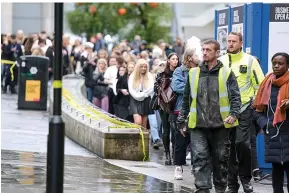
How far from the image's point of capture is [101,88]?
69.7 feet

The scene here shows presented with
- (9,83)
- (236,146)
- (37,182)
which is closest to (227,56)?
(236,146)

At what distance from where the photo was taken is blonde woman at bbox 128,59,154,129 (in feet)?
54.3

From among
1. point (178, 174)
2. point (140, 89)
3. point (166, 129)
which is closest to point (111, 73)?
point (140, 89)

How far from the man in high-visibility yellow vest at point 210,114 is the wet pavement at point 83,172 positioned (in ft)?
3.34

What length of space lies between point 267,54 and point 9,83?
54.1ft

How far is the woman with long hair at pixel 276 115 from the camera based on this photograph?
34.3 feet

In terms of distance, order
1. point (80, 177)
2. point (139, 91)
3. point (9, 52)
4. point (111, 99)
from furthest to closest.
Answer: point (9, 52)
point (111, 99)
point (139, 91)
point (80, 177)

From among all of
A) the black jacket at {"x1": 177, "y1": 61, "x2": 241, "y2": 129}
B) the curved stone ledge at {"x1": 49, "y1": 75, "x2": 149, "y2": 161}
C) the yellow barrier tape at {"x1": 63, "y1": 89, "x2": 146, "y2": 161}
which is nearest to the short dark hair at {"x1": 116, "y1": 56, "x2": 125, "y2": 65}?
the yellow barrier tape at {"x1": 63, "y1": 89, "x2": 146, "y2": 161}

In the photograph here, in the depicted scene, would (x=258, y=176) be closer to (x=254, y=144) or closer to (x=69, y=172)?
(x=254, y=144)

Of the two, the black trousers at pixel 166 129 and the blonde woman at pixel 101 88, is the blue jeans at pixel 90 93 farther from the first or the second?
the black trousers at pixel 166 129

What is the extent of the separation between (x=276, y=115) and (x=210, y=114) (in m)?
0.75

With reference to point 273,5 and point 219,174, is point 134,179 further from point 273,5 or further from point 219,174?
point 273,5

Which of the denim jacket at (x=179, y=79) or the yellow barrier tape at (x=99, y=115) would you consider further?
the yellow barrier tape at (x=99, y=115)

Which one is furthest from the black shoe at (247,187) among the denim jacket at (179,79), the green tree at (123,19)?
the green tree at (123,19)
